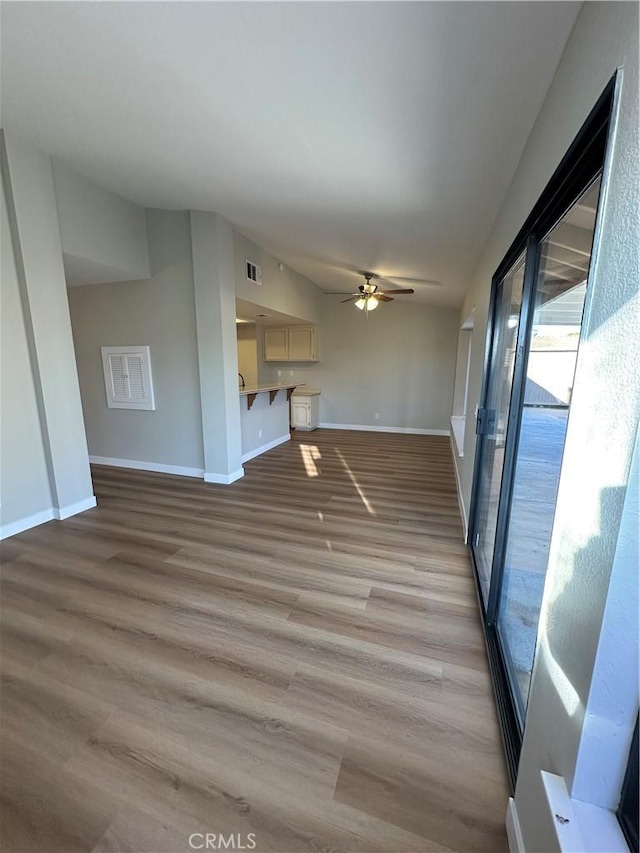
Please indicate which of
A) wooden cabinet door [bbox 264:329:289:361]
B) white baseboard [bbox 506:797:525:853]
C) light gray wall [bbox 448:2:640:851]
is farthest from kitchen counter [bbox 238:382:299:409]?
white baseboard [bbox 506:797:525:853]

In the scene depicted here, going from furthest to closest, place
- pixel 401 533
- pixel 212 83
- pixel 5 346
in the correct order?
pixel 401 533 → pixel 5 346 → pixel 212 83

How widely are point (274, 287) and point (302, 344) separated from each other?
2112 millimetres

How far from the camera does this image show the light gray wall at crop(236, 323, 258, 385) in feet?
24.1

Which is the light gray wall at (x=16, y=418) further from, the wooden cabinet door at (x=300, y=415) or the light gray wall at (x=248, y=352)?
the light gray wall at (x=248, y=352)

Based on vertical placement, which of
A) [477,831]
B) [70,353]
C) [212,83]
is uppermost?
[212,83]

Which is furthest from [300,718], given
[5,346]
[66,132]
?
[66,132]

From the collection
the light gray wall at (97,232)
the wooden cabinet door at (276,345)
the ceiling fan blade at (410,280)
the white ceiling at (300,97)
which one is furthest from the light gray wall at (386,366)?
the light gray wall at (97,232)

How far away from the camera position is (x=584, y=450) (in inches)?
30.6

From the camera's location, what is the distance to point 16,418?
2.84 m

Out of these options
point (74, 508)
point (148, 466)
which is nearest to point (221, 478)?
point (148, 466)

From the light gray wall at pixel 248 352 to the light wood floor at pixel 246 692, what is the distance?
508 cm

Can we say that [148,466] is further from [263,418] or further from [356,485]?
A: [356,485]

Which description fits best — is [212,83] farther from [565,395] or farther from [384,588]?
[384,588]

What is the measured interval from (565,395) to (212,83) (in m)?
2.21
